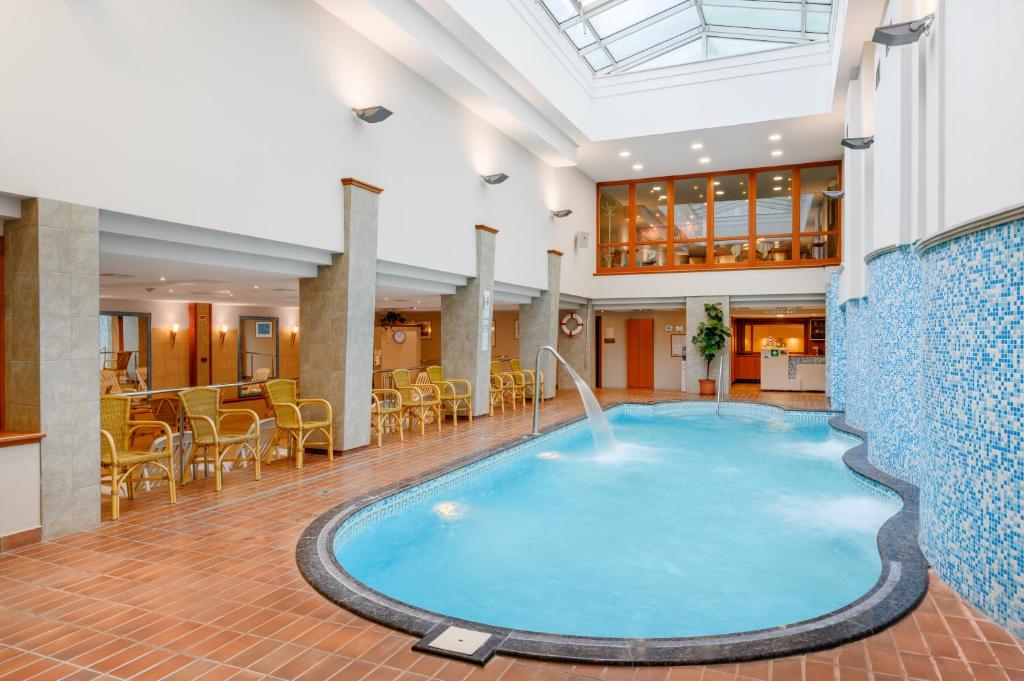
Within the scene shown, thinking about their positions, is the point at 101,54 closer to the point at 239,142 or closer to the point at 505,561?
the point at 239,142

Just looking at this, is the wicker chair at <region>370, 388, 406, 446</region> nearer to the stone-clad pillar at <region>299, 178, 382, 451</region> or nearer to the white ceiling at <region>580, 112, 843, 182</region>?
the stone-clad pillar at <region>299, 178, 382, 451</region>

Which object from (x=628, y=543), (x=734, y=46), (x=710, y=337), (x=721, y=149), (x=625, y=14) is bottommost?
(x=628, y=543)

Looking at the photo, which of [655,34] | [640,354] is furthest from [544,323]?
[655,34]

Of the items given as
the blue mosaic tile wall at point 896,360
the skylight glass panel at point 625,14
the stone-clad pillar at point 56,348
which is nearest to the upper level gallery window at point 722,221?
the skylight glass panel at point 625,14

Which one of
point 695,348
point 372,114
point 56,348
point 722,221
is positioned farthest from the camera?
point 722,221

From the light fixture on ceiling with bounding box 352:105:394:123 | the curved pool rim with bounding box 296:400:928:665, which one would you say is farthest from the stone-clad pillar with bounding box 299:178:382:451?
the curved pool rim with bounding box 296:400:928:665

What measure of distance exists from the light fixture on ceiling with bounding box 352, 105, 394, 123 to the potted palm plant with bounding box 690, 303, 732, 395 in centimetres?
1023

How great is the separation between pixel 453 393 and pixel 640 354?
29.1 ft

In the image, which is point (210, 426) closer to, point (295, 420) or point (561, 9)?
point (295, 420)

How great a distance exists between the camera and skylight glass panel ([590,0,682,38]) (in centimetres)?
1152

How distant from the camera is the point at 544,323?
13.7m

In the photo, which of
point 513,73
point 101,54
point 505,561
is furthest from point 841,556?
point 513,73

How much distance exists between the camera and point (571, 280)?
15062 millimetres

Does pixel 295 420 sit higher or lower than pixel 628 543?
higher
